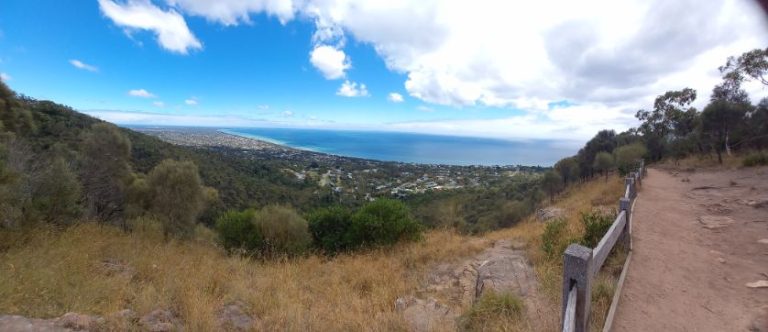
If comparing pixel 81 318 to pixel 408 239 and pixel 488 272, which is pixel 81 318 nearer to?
pixel 488 272

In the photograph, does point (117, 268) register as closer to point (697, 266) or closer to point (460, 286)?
point (460, 286)

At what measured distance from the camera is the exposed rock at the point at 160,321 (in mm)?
3221

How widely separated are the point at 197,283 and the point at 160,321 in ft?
3.49

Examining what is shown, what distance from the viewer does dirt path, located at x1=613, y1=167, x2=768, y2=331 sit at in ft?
10.5

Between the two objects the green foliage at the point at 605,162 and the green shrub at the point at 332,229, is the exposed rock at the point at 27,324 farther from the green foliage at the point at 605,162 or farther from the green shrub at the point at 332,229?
the green foliage at the point at 605,162

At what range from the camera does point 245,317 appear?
153 inches

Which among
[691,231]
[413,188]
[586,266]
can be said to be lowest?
[413,188]

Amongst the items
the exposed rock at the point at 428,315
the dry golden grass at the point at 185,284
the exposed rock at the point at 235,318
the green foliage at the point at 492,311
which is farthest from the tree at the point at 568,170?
the exposed rock at the point at 235,318

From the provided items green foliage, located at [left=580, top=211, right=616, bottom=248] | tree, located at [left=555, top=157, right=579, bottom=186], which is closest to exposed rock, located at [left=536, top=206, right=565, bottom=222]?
green foliage, located at [left=580, top=211, right=616, bottom=248]

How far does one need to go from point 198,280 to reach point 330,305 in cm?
193

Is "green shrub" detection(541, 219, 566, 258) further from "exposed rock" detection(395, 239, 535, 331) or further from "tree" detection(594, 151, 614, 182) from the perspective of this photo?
"tree" detection(594, 151, 614, 182)

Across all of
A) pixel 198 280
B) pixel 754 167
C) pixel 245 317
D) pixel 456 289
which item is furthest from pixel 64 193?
pixel 754 167

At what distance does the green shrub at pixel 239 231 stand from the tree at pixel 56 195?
364 cm

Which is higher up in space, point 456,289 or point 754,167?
point 754,167
